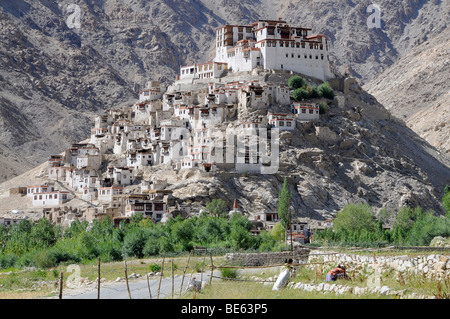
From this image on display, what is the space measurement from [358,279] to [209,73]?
61487mm

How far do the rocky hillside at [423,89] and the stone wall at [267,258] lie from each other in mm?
73045

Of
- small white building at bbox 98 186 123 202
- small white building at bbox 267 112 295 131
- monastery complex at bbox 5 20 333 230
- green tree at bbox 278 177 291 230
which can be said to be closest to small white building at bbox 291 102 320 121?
monastery complex at bbox 5 20 333 230

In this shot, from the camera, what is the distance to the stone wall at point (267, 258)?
29938mm

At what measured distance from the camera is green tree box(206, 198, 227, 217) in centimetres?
5988

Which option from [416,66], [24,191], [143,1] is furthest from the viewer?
[143,1]

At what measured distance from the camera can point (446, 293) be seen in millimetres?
18328

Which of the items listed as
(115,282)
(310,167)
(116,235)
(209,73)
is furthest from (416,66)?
(115,282)

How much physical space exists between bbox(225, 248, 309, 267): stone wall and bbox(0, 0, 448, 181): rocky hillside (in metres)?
73.8

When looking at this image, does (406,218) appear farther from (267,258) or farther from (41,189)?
(41,189)

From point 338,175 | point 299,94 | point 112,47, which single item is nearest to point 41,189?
point 299,94

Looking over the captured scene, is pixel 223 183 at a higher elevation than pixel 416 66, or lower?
lower

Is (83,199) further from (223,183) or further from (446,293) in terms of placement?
(446,293)

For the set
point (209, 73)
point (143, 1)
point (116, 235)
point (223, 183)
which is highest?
point (143, 1)

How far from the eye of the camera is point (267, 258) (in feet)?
100
